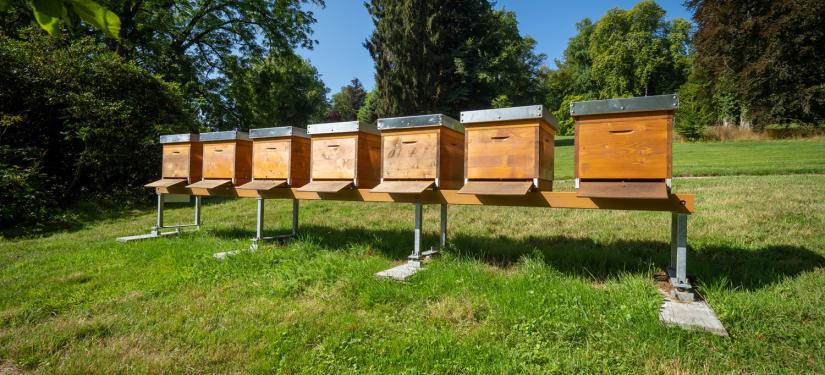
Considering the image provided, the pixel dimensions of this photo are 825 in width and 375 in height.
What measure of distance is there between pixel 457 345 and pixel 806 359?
1.93m

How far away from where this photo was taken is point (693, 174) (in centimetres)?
1228

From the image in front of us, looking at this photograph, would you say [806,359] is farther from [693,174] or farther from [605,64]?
[605,64]

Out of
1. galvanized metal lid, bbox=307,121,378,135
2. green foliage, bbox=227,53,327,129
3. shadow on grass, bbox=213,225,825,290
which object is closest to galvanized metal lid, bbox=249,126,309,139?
galvanized metal lid, bbox=307,121,378,135

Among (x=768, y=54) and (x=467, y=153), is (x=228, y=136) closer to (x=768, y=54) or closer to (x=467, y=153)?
(x=467, y=153)

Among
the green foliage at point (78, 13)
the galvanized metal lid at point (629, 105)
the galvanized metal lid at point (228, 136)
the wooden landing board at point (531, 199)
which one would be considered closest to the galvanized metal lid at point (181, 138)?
the galvanized metal lid at point (228, 136)

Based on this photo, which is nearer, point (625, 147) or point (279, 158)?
point (625, 147)

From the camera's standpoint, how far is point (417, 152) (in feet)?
12.6

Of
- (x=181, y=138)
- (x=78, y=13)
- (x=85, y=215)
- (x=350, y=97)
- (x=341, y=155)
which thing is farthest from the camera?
(x=350, y=97)

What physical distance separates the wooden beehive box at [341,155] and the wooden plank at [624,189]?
7.27ft

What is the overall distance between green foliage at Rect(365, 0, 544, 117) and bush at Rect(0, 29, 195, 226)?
1487cm

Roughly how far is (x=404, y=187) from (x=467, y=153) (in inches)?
26.2

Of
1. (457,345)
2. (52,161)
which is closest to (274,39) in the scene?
(52,161)

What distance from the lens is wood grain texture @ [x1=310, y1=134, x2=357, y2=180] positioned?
4.27 m

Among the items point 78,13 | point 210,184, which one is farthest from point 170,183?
point 78,13
